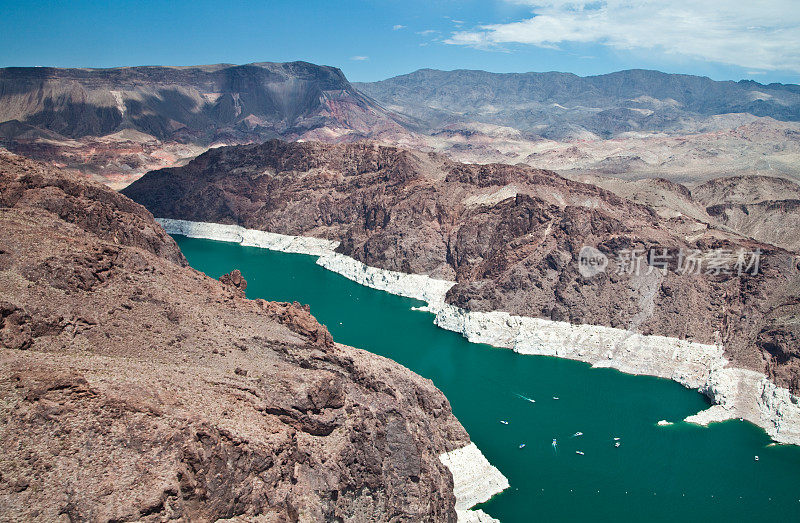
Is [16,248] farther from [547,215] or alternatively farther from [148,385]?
[547,215]

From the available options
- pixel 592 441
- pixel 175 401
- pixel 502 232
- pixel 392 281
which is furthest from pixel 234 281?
pixel 502 232

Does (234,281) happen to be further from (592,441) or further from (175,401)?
(592,441)

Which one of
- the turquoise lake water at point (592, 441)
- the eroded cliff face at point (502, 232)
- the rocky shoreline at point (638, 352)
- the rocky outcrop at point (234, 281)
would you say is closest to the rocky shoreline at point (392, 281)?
the rocky shoreline at point (638, 352)

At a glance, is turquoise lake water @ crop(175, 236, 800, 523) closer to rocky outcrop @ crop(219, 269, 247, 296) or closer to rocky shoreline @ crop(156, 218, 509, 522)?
rocky shoreline @ crop(156, 218, 509, 522)

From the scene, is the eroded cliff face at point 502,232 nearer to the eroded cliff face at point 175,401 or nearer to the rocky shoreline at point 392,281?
the rocky shoreline at point 392,281

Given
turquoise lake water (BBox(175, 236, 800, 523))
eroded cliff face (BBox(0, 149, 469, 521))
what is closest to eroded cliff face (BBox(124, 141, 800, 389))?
turquoise lake water (BBox(175, 236, 800, 523))

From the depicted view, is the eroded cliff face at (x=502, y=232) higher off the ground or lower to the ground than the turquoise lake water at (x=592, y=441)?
higher
